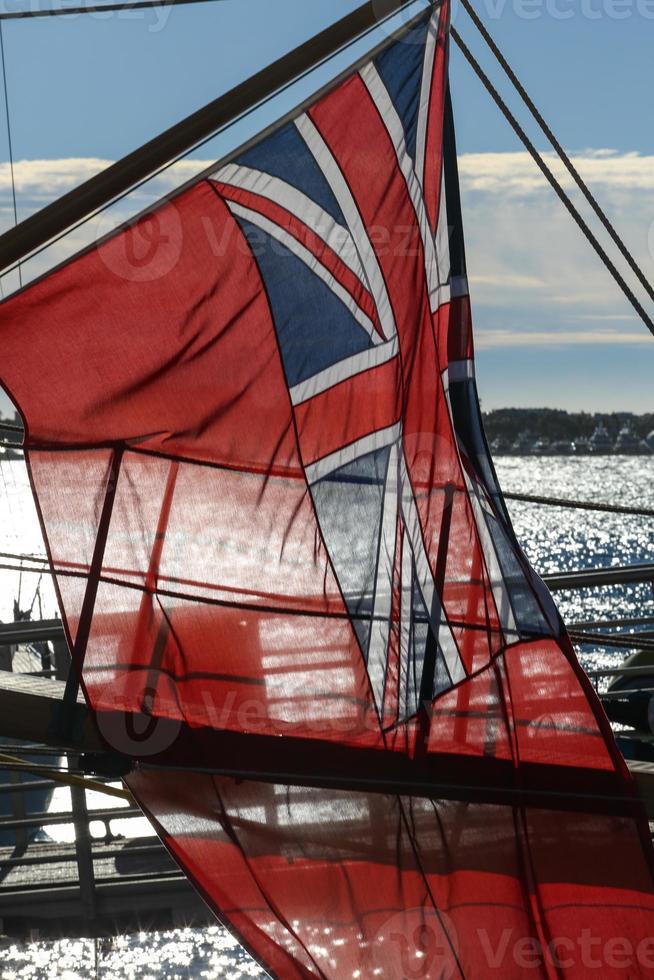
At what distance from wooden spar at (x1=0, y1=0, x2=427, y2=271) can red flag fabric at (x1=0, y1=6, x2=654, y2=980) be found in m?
0.16

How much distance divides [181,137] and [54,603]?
245ft

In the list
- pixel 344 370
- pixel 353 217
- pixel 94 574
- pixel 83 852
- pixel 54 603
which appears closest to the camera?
pixel 94 574

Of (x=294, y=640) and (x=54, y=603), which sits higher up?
(x=54, y=603)

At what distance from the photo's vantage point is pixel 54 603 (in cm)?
7512

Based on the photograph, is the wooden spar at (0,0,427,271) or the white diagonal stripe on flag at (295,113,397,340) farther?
the white diagonal stripe on flag at (295,113,397,340)

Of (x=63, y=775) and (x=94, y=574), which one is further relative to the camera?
Answer: (x=63, y=775)

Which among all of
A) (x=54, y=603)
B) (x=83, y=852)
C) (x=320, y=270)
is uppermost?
(x=54, y=603)

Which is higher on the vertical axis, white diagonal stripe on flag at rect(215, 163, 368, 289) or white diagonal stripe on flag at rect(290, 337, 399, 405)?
white diagonal stripe on flag at rect(215, 163, 368, 289)

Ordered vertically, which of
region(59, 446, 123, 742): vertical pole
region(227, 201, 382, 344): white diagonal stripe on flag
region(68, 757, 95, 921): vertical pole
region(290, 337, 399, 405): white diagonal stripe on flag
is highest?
region(227, 201, 382, 344): white diagonal stripe on flag

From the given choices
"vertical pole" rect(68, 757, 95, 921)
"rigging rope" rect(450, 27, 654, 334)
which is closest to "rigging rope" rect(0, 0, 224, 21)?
"rigging rope" rect(450, 27, 654, 334)

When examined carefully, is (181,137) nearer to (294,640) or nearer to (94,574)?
(94,574)

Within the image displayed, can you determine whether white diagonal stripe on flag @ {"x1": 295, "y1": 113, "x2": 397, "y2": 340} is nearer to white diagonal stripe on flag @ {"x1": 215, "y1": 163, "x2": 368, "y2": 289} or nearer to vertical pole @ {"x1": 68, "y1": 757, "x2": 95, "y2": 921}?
white diagonal stripe on flag @ {"x1": 215, "y1": 163, "x2": 368, "y2": 289}

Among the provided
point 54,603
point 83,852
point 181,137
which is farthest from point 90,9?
point 54,603

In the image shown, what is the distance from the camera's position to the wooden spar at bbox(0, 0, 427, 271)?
329 cm
